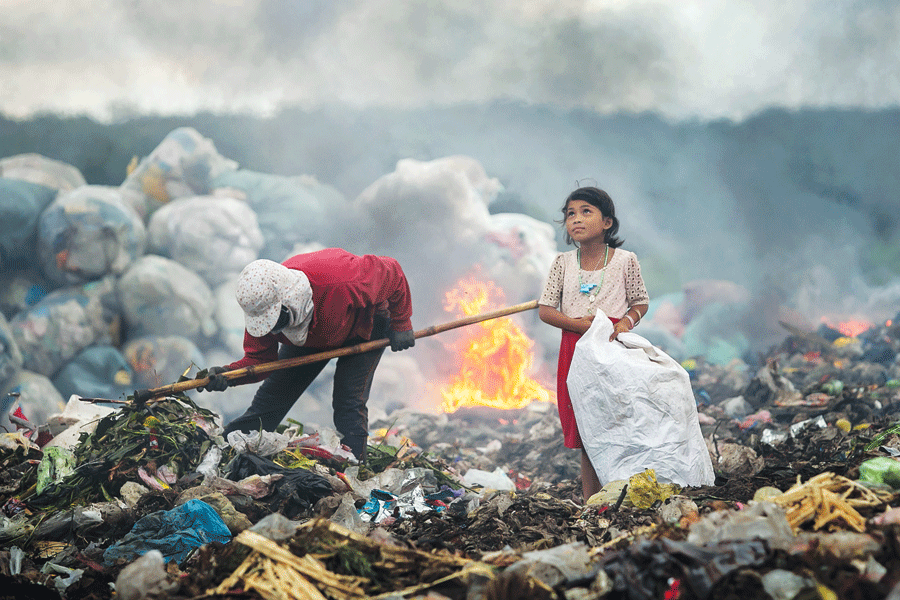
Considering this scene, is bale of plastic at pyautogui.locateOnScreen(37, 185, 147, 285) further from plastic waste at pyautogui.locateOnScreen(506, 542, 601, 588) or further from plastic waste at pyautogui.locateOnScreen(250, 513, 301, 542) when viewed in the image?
plastic waste at pyautogui.locateOnScreen(506, 542, 601, 588)

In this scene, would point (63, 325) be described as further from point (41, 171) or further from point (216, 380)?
point (216, 380)

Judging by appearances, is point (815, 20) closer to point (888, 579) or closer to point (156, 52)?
point (156, 52)

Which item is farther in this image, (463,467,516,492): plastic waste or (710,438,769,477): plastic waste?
(463,467,516,492): plastic waste

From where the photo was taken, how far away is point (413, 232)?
9.07 m

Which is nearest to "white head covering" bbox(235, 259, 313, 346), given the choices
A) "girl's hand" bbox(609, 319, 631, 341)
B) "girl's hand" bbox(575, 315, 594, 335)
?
"girl's hand" bbox(575, 315, 594, 335)

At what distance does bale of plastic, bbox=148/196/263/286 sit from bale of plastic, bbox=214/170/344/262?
0.38 m

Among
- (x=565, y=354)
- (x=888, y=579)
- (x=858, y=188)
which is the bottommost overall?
(x=888, y=579)

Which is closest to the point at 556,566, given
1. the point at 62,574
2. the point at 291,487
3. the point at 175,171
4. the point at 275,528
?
the point at 275,528

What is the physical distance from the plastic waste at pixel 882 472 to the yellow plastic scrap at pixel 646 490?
765mm

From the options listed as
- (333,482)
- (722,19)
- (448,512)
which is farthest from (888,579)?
(722,19)

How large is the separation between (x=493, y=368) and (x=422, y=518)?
19.7 ft

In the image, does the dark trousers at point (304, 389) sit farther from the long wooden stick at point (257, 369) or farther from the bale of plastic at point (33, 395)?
the bale of plastic at point (33, 395)

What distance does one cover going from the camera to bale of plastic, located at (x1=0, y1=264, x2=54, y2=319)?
7.32 m

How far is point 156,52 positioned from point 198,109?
90 cm
